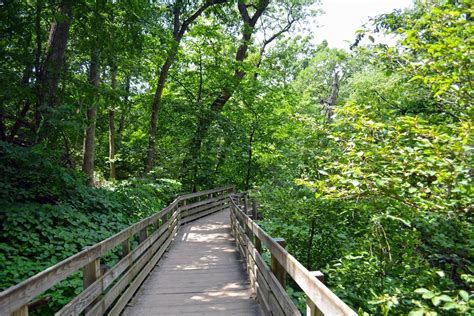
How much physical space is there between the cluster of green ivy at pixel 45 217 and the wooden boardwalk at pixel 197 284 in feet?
3.15

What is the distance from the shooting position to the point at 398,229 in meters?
4.09

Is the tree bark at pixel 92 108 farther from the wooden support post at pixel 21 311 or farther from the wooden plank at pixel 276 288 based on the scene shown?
the wooden support post at pixel 21 311

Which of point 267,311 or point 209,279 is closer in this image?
point 267,311

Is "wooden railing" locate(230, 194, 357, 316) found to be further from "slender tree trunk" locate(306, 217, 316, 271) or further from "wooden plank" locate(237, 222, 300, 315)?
"slender tree trunk" locate(306, 217, 316, 271)

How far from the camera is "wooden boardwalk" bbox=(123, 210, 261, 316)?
13.2ft

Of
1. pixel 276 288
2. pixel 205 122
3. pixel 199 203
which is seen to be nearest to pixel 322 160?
pixel 276 288

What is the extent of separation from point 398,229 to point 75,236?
5.19m

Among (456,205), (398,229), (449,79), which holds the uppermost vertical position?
(449,79)

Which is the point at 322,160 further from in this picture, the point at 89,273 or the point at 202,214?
the point at 202,214

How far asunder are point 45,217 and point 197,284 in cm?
298

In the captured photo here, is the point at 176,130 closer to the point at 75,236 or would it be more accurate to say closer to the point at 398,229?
→ the point at 75,236

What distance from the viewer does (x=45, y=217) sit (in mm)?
5617

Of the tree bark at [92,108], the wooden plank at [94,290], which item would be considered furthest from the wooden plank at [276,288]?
the tree bark at [92,108]

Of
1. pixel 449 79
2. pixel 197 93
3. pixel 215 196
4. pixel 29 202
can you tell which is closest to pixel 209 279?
pixel 29 202
